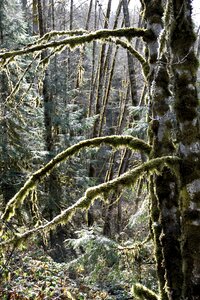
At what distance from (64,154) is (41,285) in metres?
4.92

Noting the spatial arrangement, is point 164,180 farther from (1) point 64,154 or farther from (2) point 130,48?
(2) point 130,48

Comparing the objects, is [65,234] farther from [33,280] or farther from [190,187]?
[190,187]

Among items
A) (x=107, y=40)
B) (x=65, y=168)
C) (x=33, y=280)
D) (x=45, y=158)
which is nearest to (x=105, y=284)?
(x=33, y=280)

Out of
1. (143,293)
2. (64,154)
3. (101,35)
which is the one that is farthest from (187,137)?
(143,293)

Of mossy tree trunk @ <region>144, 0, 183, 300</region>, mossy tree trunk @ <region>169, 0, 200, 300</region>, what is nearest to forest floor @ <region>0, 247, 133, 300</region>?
→ mossy tree trunk @ <region>144, 0, 183, 300</region>

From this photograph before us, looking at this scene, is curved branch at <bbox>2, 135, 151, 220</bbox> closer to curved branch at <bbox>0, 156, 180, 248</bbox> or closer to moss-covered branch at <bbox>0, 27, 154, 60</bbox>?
curved branch at <bbox>0, 156, 180, 248</bbox>

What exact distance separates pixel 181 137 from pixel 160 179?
2.65ft

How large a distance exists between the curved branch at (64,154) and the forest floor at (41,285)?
236cm

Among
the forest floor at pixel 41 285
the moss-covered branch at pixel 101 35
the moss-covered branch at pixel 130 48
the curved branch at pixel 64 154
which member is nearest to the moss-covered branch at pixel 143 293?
the curved branch at pixel 64 154

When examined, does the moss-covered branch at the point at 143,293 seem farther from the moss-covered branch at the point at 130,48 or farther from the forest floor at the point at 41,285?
the moss-covered branch at the point at 130,48

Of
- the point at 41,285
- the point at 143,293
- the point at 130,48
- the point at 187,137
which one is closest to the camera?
the point at 187,137

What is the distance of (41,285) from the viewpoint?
7816mm

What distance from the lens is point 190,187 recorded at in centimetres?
316

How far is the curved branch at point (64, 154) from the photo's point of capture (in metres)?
3.72
